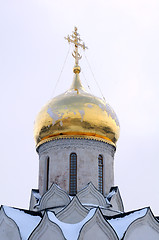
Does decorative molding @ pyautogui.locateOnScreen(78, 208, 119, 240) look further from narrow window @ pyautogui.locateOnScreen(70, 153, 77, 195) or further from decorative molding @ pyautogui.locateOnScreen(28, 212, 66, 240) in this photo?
narrow window @ pyautogui.locateOnScreen(70, 153, 77, 195)

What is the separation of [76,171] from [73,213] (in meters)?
1.19

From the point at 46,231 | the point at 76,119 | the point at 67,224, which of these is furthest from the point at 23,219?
the point at 76,119

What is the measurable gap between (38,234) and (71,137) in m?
2.75

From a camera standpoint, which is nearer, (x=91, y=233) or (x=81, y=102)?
(x=91, y=233)

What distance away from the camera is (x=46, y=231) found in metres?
8.41

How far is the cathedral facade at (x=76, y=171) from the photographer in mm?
9023

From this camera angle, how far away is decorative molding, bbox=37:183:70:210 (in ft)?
32.4

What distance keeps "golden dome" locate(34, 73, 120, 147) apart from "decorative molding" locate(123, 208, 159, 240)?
7.97ft

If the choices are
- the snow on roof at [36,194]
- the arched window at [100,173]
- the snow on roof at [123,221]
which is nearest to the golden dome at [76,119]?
the arched window at [100,173]

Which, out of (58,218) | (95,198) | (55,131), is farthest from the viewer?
(55,131)

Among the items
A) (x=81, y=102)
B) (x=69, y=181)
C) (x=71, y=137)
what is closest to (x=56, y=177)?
(x=69, y=181)

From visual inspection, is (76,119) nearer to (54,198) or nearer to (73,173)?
(73,173)

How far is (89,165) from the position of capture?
34.1 ft

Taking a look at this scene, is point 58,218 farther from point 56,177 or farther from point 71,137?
point 71,137
